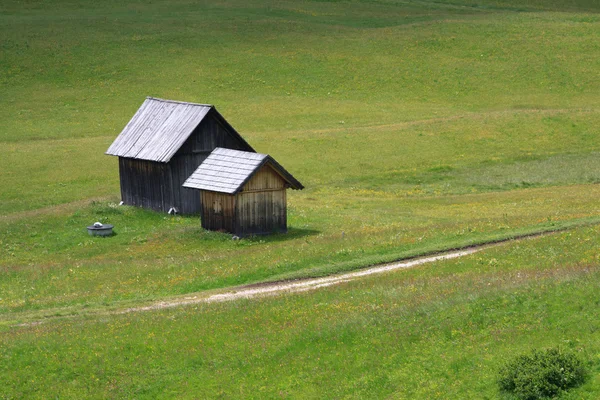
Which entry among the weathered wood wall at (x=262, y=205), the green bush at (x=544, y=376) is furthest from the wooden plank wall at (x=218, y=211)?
the green bush at (x=544, y=376)

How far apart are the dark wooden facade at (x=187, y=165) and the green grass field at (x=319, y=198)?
1724 mm

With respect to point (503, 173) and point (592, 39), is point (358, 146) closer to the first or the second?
point (503, 173)

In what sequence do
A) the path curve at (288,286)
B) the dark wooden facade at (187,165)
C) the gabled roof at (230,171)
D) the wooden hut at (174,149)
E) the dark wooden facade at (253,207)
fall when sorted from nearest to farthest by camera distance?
the path curve at (288,286) < the gabled roof at (230,171) < the dark wooden facade at (253,207) < the wooden hut at (174,149) < the dark wooden facade at (187,165)

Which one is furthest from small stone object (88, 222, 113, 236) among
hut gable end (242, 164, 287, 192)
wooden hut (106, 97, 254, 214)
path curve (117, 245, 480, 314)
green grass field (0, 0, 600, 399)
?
path curve (117, 245, 480, 314)

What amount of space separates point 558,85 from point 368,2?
48.1m

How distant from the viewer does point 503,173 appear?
204 ft

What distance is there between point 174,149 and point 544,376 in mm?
33106

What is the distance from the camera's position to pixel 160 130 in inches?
1998

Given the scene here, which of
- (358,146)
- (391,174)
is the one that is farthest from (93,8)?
(391,174)

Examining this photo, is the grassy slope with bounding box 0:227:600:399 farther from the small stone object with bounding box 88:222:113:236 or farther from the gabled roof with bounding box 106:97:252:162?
the gabled roof with bounding box 106:97:252:162

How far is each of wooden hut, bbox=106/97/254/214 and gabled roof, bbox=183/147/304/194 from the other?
4080 millimetres

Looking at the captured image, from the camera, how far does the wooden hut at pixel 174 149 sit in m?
49.1

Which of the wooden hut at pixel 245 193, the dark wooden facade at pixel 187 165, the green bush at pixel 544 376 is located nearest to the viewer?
the green bush at pixel 544 376

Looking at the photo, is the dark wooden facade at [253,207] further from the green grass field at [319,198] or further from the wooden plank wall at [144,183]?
the wooden plank wall at [144,183]
